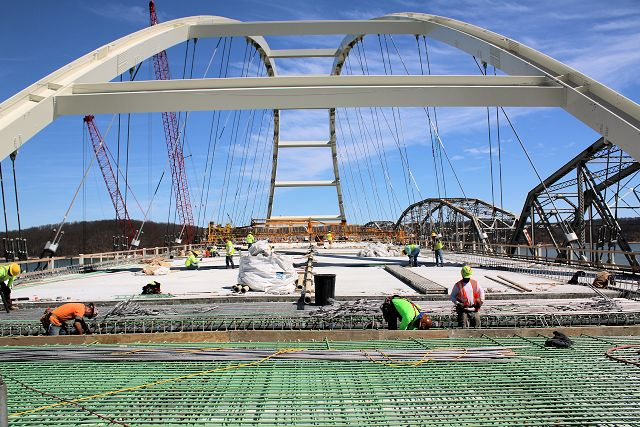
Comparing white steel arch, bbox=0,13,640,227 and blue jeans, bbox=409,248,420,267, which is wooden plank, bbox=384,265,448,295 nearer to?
blue jeans, bbox=409,248,420,267

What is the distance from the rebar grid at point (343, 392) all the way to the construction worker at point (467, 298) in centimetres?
187

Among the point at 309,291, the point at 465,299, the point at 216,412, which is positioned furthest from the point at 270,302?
the point at 216,412

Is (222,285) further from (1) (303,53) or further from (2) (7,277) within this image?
(1) (303,53)

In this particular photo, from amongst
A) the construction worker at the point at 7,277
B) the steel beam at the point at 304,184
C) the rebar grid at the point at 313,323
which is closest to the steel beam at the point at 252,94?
the construction worker at the point at 7,277

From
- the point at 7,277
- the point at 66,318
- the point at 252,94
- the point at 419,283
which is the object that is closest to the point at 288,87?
the point at 252,94

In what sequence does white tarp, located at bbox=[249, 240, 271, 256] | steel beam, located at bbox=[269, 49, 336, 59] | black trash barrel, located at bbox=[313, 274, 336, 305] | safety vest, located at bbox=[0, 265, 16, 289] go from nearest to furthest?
safety vest, located at bbox=[0, 265, 16, 289], black trash barrel, located at bbox=[313, 274, 336, 305], white tarp, located at bbox=[249, 240, 271, 256], steel beam, located at bbox=[269, 49, 336, 59]

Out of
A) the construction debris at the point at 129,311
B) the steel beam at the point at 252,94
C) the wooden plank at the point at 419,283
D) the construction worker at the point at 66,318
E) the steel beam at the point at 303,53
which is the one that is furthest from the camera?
the steel beam at the point at 303,53

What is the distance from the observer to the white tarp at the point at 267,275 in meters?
13.8

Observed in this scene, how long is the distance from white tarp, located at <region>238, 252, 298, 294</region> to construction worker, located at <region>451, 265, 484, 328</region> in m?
5.79

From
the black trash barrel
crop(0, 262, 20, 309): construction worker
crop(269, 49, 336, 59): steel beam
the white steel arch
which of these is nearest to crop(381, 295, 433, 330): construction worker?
the black trash barrel

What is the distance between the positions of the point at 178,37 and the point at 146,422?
928 inches

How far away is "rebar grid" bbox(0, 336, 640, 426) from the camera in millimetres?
4320

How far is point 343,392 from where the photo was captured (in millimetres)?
4961

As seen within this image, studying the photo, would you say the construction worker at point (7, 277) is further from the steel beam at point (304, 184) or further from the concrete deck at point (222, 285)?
the steel beam at point (304, 184)
